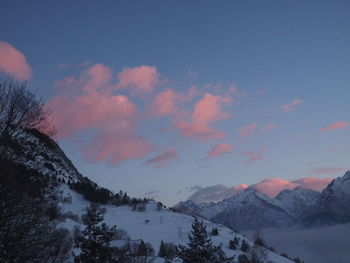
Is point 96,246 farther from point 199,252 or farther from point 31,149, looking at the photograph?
point 31,149

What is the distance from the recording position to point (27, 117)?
16.9m

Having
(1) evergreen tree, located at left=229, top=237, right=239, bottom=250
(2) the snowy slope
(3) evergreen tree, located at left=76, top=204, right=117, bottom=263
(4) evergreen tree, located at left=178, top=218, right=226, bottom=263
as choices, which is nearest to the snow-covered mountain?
(2) the snowy slope

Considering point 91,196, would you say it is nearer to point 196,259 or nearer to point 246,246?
point 246,246

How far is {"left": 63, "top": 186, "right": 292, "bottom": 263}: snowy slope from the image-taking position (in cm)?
12850

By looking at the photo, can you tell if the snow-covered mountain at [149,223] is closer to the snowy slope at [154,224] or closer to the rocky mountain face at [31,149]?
the snowy slope at [154,224]

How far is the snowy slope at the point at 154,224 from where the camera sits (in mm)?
128500

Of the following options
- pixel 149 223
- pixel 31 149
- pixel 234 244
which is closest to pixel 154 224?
pixel 149 223

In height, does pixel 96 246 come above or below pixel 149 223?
below

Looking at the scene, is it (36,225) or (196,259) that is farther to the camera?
(196,259)

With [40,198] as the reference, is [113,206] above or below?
above

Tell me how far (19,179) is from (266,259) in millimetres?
136630

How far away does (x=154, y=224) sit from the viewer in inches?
5881

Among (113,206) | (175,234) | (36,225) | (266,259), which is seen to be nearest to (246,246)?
(266,259)

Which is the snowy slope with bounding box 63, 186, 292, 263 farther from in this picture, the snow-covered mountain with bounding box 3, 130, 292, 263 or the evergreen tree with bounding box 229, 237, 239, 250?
the evergreen tree with bounding box 229, 237, 239, 250
